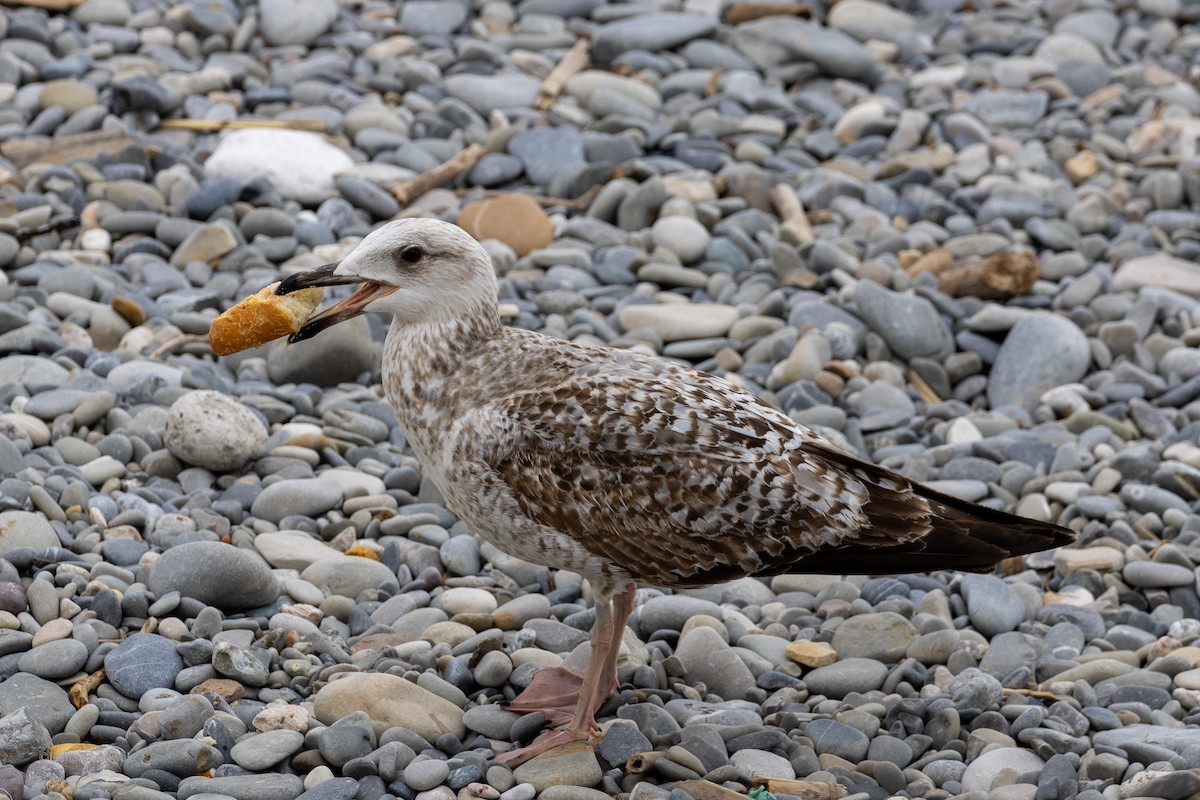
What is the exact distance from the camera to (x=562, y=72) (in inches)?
448

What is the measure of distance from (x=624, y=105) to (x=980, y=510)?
21.4 ft

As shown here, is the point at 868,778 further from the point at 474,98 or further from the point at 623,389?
the point at 474,98

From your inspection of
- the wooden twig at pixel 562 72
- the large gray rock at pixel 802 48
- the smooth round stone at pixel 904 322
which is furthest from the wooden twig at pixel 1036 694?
the large gray rock at pixel 802 48

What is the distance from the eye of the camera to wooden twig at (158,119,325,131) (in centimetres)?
1009

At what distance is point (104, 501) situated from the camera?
6.21 meters

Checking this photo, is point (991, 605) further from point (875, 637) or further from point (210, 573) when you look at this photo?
point (210, 573)

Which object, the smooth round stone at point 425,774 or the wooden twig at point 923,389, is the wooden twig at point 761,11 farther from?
the smooth round stone at point 425,774

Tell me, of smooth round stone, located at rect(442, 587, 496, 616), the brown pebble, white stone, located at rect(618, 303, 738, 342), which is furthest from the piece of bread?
white stone, located at rect(618, 303, 738, 342)

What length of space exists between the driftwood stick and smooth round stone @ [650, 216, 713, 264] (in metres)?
1.55

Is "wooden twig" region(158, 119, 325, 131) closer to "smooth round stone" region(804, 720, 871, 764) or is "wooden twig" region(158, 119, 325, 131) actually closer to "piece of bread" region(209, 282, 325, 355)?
"piece of bread" region(209, 282, 325, 355)

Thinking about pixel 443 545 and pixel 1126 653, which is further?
pixel 443 545

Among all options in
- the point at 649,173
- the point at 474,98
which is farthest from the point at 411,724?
the point at 474,98

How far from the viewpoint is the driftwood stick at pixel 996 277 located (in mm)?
8883

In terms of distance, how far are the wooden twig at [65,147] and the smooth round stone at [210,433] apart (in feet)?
11.6
